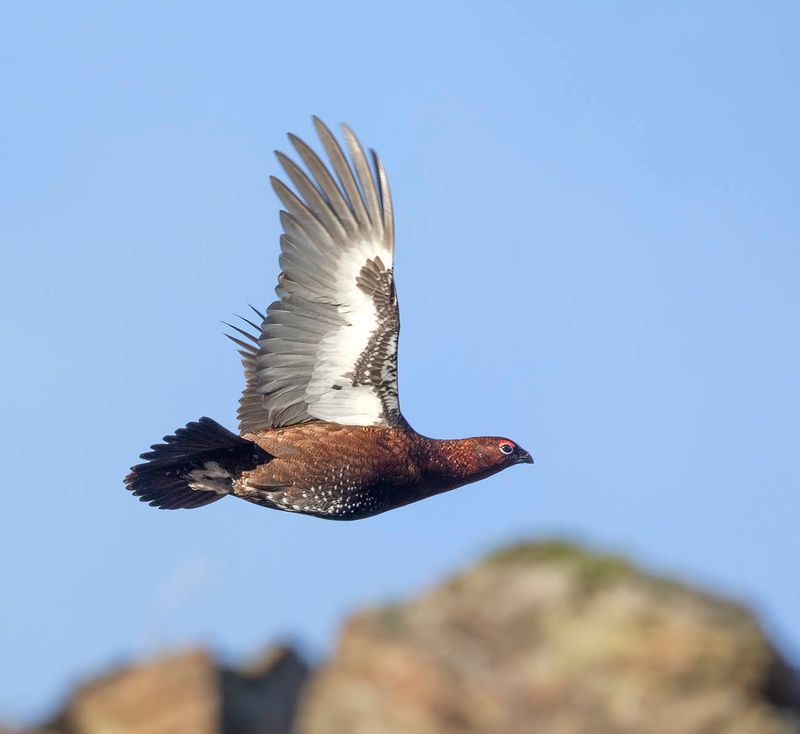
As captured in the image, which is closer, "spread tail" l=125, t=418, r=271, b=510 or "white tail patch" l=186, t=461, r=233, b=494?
"spread tail" l=125, t=418, r=271, b=510

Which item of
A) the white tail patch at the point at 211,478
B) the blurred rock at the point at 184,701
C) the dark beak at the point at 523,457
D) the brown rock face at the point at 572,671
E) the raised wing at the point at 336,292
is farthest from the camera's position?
the dark beak at the point at 523,457

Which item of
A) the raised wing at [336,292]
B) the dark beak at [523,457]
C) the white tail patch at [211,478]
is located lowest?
the dark beak at [523,457]

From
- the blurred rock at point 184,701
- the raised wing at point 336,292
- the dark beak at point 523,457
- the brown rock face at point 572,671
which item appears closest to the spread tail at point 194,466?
the raised wing at point 336,292

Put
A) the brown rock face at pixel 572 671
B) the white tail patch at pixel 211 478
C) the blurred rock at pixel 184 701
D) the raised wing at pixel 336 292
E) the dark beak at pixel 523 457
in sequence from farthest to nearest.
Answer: the dark beak at pixel 523 457 < the white tail patch at pixel 211 478 < the raised wing at pixel 336 292 < the blurred rock at pixel 184 701 < the brown rock face at pixel 572 671

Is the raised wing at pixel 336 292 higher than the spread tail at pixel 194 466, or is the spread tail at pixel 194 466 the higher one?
the raised wing at pixel 336 292

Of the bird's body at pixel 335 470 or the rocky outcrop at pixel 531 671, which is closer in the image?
the rocky outcrop at pixel 531 671

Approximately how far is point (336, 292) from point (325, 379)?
804mm

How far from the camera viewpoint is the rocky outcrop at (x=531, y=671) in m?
5.30

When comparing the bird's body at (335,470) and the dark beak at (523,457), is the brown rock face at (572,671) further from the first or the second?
the dark beak at (523,457)

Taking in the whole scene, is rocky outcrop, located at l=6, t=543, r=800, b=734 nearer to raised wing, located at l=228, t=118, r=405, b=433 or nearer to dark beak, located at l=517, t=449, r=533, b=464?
raised wing, located at l=228, t=118, r=405, b=433

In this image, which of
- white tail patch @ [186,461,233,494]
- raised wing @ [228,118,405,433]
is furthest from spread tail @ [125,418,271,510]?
raised wing @ [228,118,405,433]

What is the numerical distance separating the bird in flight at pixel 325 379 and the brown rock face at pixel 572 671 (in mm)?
6379

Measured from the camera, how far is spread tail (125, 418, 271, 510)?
39.1ft

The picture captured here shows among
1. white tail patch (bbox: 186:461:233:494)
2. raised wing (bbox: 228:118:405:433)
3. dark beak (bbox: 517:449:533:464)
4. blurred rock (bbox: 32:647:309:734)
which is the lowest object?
blurred rock (bbox: 32:647:309:734)
